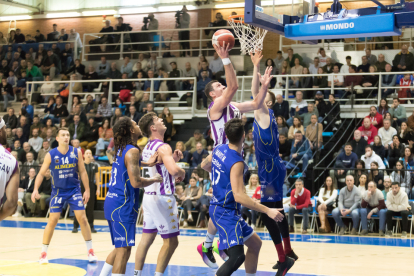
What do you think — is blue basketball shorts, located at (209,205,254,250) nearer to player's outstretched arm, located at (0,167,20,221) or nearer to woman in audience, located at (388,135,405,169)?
player's outstretched arm, located at (0,167,20,221)

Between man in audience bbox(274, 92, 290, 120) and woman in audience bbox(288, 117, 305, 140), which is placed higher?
man in audience bbox(274, 92, 290, 120)

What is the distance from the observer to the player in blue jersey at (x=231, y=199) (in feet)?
16.1

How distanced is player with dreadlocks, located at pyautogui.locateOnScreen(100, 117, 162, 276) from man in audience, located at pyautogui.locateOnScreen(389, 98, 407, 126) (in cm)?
1014

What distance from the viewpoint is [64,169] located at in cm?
847

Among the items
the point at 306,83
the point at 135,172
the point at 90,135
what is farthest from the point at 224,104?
the point at 90,135

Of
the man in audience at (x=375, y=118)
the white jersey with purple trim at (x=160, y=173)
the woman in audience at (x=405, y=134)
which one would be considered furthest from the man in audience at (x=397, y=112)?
the white jersey with purple trim at (x=160, y=173)

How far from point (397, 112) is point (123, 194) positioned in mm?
10583

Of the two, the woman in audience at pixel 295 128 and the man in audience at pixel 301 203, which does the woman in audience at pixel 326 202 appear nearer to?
the man in audience at pixel 301 203

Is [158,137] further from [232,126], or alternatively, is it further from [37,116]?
[37,116]

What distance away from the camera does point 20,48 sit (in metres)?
23.9

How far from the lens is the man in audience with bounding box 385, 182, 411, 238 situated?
38.4 feet

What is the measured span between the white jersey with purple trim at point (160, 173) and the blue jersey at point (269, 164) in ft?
3.69

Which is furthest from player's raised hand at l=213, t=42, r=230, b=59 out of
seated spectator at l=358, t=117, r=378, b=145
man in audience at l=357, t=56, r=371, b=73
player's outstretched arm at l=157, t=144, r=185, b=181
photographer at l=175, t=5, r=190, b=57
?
photographer at l=175, t=5, r=190, b=57

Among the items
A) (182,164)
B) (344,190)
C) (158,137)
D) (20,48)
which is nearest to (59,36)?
(20,48)
